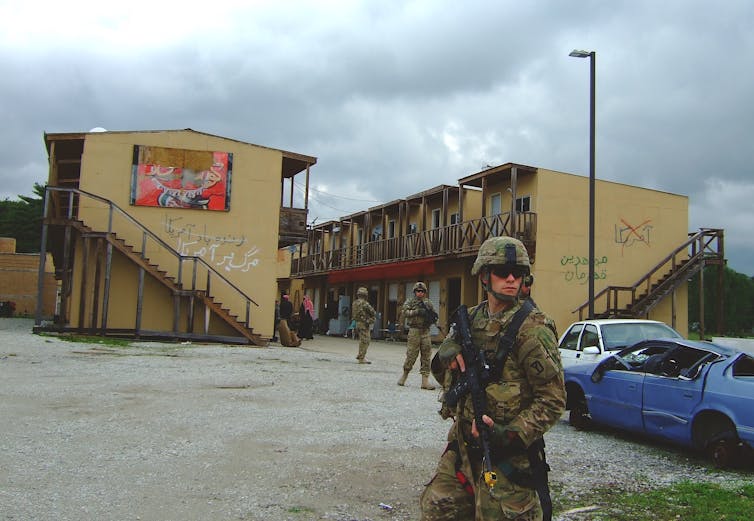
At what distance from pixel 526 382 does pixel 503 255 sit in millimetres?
607

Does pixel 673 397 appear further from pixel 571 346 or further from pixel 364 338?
pixel 364 338

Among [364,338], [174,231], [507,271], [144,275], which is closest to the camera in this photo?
[507,271]

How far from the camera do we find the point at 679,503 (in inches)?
204

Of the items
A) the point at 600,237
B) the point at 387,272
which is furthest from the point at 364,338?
the point at 387,272

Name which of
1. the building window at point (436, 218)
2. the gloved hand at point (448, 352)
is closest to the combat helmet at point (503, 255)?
the gloved hand at point (448, 352)

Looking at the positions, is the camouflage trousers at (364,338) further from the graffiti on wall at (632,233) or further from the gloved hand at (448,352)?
the graffiti on wall at (632,233)

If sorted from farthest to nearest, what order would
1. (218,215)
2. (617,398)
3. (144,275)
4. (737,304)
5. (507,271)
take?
(737,304) < (218,215) < (144,275) < (617,398) < (507,271)

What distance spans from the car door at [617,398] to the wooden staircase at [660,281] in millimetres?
15331

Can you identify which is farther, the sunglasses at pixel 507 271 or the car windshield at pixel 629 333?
the car windshield at pixel 629 333

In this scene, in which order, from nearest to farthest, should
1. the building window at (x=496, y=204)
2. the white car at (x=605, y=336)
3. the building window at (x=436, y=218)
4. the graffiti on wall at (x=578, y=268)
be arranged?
the white car at (x=605, y=336)
the graffiti on wall at (x=578, y=268)
the building window at (x=496, y=204)
the building window at (x=436, y=218)

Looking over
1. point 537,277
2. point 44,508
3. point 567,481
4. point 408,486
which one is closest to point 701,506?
point 567,481

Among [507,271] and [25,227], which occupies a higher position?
[25,227]

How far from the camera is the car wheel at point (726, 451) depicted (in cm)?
624

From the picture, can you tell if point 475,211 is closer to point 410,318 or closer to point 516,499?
point 410,318
